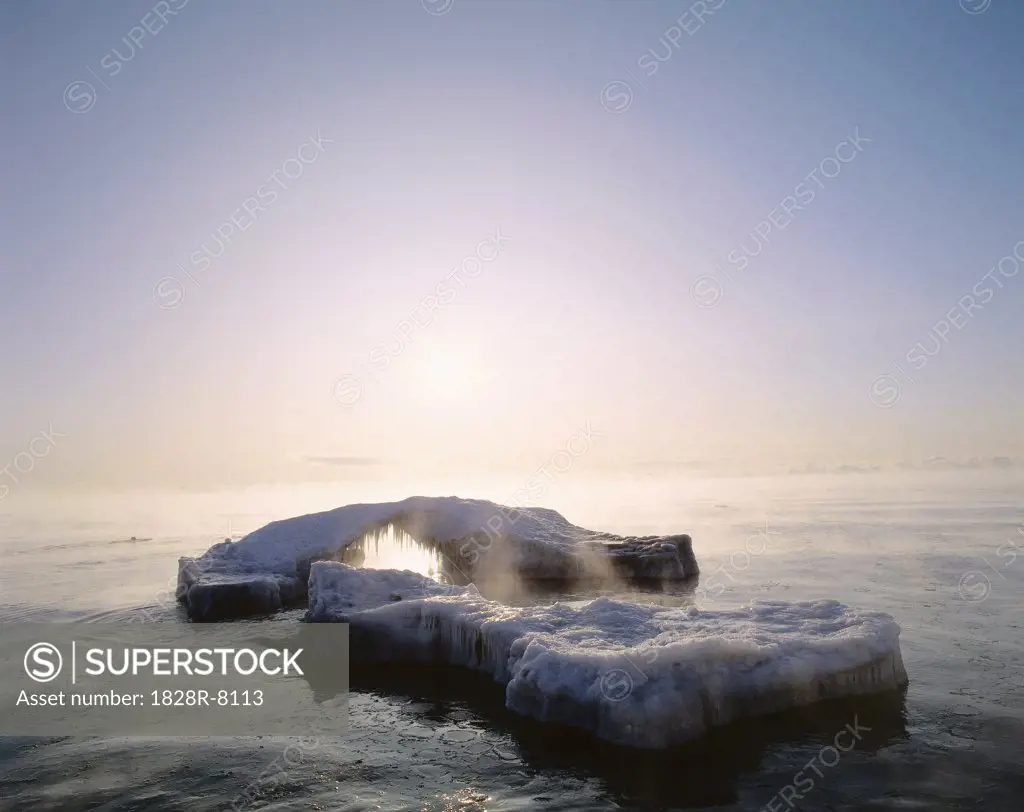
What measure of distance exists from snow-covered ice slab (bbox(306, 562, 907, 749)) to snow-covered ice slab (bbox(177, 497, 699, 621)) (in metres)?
12.2

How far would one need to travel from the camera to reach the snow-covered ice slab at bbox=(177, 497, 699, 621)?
1211 inches

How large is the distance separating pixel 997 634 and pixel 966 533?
31.5 m

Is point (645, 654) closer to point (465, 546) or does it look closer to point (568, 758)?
point (568, 758)

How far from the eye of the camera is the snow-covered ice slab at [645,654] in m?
12.4

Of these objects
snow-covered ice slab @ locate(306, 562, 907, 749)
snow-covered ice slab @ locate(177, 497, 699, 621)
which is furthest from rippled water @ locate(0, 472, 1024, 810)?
snow-covered ice slab @ locate(177, 497, 699, 621)

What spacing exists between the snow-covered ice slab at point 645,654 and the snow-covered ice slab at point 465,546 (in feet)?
40.1

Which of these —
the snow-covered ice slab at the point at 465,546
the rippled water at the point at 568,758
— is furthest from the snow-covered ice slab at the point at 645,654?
the snow-covered ice slab at the point at 465,546

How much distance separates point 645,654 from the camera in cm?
1296

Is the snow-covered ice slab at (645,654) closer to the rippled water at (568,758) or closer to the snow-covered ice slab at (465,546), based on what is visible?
the rippled water at (568,758)

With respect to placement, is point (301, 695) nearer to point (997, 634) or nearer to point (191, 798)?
point (191, 798)

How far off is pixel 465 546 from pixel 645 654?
2061cm

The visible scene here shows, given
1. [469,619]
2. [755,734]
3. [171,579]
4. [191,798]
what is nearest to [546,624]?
[469,619]

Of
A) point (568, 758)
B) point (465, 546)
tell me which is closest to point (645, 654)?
point (568, 758)

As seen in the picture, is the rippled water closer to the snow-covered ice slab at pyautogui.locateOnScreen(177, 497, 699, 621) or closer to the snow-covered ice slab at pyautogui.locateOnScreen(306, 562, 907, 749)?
the snow-covered ice slab at pyautogui.locateOnScreen(306, 562, 907, 749)
